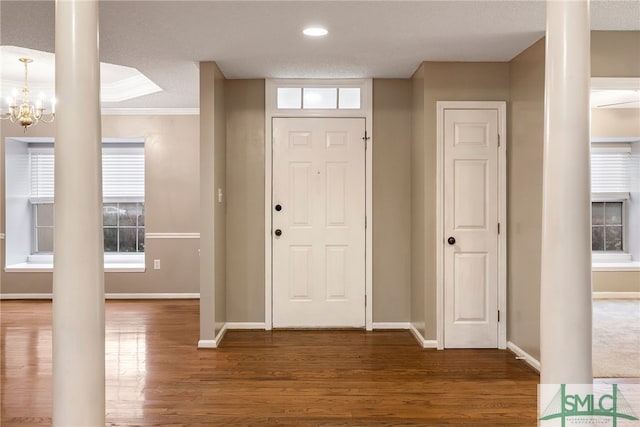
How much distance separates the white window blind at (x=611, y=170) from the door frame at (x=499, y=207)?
12.7 ft

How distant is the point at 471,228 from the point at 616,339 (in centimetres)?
182

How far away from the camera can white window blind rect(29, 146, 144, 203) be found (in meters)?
6.96

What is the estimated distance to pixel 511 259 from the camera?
173 inches

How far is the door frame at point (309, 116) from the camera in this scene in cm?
502

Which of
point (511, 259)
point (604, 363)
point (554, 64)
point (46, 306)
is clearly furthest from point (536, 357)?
point (46, 306)

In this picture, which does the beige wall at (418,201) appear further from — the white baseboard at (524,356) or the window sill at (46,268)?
the window sill at (46,268)

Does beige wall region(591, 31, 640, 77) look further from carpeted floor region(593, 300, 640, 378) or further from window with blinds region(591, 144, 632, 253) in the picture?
window with blinds region(591, 144, 632, 253)

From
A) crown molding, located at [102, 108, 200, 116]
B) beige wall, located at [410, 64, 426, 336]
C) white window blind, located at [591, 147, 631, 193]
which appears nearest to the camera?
beige wall, located at [410, 64, 426, 336]

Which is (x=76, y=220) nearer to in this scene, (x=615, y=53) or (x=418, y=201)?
(x=418, y=201)

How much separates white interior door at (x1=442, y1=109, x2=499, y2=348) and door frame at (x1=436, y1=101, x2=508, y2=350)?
0.11ft

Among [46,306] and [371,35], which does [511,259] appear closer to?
[371,35]

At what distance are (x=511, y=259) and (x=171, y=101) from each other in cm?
419

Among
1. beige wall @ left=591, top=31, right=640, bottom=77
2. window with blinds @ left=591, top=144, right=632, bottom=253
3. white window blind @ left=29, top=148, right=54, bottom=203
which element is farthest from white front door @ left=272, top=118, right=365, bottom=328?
window with blinds @ left=591, top=144, right=632, bottom=253

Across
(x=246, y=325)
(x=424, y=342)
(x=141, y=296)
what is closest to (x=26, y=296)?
(x=141, y=296)
